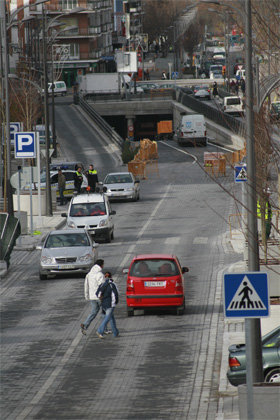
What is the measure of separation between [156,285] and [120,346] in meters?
2.95

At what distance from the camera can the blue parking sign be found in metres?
36.7

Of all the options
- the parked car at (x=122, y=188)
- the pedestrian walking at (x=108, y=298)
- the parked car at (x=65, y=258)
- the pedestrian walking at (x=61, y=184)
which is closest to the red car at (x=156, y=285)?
the pedestrian walking at (x=108, y=298)

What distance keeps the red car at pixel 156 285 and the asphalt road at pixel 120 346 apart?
0.41 meters

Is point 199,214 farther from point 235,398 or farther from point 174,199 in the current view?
point 235,398

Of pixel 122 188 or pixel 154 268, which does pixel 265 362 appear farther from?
pixel 122 188

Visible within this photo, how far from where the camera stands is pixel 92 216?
38562 millimetres

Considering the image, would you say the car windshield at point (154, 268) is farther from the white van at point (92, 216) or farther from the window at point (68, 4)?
the window at point (68, 4)

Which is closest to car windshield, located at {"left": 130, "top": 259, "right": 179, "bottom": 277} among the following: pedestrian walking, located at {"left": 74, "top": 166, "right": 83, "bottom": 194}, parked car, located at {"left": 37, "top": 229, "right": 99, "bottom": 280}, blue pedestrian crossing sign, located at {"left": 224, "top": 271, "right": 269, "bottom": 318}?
parked car, located at {"left": 37, "top": 229, "right": 99, "bottom": 280}

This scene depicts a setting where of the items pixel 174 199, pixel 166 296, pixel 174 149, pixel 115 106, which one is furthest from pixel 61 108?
pixel 166 296

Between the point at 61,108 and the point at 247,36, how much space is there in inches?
3420

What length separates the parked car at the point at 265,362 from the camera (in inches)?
684

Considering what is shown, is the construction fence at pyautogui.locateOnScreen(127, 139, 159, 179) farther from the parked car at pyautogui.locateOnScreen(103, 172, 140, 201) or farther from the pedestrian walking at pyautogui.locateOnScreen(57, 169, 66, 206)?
the pedestrian walking at pyautogui.locateOnScreen(57, 169, 66, 206)

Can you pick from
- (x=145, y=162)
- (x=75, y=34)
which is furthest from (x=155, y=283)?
(x=75, y=34)

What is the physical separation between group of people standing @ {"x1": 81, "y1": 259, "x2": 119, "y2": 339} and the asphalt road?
0.29 metres
